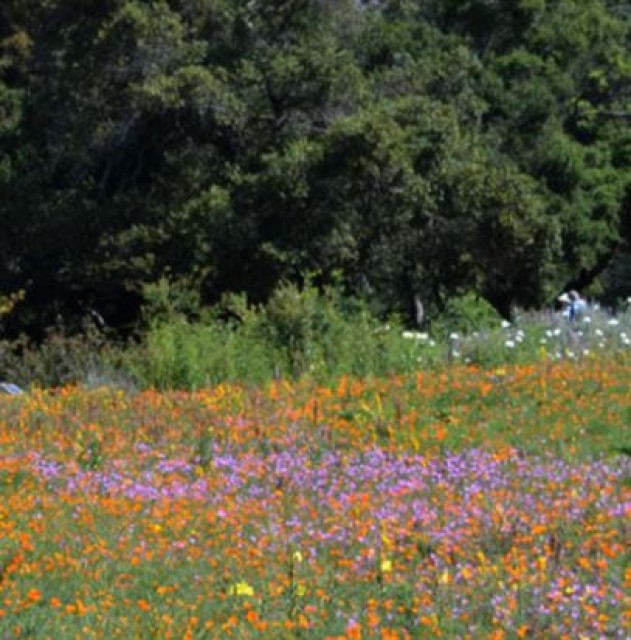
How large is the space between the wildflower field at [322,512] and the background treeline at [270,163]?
7496 millimetres

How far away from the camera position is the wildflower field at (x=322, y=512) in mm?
5918

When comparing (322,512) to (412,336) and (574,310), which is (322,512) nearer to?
(412,336)

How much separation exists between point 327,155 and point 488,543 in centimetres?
1384

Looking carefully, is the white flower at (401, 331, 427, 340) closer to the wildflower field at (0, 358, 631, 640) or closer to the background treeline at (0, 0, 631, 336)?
the wildflower field at (0, 358, 631, 640)

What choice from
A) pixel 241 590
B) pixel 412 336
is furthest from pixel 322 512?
pixel 412 336

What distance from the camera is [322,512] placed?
7754mm

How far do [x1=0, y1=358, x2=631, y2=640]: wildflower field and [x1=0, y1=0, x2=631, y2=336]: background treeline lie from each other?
750cm

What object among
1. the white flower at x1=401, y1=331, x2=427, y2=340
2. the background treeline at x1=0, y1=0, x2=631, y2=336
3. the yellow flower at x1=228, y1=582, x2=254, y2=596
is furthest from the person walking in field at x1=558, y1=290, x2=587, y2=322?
the yellow flower at x1=228, y1=582, x2=254, y2=596

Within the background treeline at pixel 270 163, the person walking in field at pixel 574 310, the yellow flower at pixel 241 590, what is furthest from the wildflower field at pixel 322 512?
the background treeline at pixel 270 163

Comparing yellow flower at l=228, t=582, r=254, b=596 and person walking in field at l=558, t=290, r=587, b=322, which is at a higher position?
yellow flower at l=228, t=582, r=254, b=596

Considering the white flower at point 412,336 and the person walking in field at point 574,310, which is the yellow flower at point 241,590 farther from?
the person walking in field at point 574,310

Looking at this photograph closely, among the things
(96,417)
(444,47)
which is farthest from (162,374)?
(444,47)

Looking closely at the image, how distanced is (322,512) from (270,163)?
44.4 ft

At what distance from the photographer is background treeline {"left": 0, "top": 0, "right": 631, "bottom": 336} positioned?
20.7m
